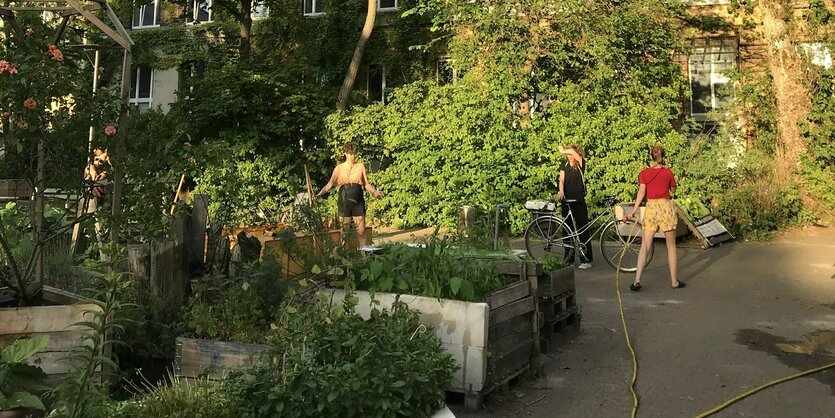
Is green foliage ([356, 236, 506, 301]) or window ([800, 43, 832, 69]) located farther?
window ([800, 43, 832, 69])

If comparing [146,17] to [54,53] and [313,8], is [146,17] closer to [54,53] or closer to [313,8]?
[313,8]

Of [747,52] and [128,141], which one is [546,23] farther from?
[128,141]

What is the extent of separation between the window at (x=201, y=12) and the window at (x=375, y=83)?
20.1ft

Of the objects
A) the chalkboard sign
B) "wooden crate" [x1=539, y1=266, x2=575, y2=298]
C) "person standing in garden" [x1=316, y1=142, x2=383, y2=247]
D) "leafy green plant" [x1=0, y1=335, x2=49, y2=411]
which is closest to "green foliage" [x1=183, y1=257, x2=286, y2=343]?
"leafy green plant" [x1=0, y1=335, x2=49, y2=411]

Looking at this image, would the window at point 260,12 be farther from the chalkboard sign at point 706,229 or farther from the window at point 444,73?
the chalkboard sign at point 706,229

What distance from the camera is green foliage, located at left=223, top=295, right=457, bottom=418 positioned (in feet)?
11.0

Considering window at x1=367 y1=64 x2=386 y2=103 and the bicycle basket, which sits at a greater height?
window at x1=367 y1=64 x2=386 y2=103

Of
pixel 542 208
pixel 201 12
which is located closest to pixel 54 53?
pixel 542 208

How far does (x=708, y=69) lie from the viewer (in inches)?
744

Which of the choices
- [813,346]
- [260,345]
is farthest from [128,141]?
[813,346]

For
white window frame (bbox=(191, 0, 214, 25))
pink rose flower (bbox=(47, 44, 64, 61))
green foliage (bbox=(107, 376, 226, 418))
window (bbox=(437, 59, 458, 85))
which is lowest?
green foliage (bbox=(107, 376, 226, 418))

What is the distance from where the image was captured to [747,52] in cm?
1822

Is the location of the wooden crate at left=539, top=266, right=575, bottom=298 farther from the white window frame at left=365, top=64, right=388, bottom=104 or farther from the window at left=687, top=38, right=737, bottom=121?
the white window frame at left=365, top=64, right=388, bottom=104

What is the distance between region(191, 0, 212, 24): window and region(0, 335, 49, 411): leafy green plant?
67.6 feet
